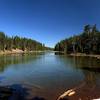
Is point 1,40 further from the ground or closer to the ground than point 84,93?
further from the ground

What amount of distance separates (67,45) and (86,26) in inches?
2466

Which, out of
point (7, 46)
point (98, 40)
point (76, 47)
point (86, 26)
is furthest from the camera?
point (7, 46)

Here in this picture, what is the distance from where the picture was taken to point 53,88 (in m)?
22.7

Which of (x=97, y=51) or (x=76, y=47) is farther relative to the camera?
(x=76, y=47)

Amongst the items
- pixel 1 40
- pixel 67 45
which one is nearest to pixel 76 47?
pixel 67 45

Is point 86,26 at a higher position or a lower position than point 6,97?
higher

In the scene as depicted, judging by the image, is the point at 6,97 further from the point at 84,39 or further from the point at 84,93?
the point at 84,39

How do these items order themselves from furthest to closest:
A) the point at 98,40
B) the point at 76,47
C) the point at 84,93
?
the point at 76,47, the point at 98,40, the point at 84,93

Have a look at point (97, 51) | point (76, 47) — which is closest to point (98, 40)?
point (97, 51)

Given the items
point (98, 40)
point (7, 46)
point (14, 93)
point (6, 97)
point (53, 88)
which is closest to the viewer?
point (6, 97)

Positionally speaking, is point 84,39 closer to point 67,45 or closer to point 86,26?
point 86,26

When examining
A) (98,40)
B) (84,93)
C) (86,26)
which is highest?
(86,26)

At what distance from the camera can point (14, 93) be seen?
19344 mm

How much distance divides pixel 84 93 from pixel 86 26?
114 meters
